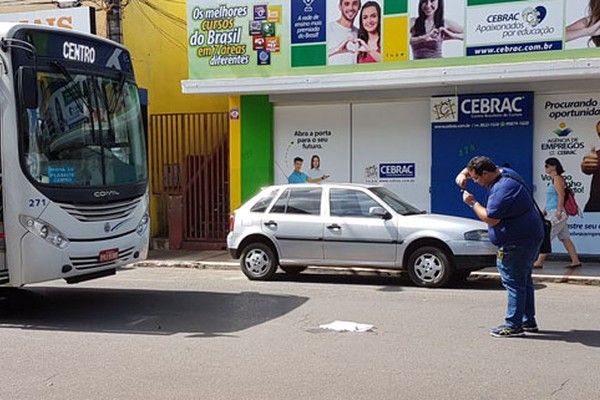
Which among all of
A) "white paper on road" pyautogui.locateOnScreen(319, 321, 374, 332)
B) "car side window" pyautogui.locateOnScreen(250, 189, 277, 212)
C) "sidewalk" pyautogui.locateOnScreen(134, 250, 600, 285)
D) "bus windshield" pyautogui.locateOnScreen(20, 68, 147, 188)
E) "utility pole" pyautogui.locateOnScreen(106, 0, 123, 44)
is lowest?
"sidewalk" pyautogui.locateOnScreen(134, 250, 600, 285)

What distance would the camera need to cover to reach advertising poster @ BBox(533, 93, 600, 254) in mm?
13164

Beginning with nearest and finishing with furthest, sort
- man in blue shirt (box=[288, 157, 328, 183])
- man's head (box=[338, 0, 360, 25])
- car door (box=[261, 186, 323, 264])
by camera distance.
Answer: car door (box=[261, 186, 323, 264]) < man's head (box=[338, 0, 360, 25]) < man in blue shirt (box=[288, 157, 328, 183])

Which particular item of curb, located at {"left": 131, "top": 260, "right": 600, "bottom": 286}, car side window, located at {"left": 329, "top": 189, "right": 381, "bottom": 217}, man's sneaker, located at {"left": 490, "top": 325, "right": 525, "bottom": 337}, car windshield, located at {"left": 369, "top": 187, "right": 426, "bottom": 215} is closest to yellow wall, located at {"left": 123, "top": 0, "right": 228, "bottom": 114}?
curb, located at {"left": 131, "top": 260, "right": 600, "bottom": 286}

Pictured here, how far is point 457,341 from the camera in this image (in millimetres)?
7012

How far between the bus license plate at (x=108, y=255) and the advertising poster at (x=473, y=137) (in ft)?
25.3

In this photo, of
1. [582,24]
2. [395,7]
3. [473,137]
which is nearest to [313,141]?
[395,7]

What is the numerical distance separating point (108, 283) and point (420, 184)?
6.71 metres

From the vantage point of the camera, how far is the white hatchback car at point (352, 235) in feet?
33.7

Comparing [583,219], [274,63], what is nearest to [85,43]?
[274,63]

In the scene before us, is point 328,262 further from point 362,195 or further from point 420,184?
point 420,184

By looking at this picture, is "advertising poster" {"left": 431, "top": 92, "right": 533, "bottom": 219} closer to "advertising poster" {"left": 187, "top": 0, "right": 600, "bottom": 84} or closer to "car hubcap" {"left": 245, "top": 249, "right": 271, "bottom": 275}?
"advertising poster" {"left": 187, "top": 0, "right": 600, "bottom": 84}

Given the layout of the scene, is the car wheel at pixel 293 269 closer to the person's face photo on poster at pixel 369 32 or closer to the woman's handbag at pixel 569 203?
Answer: the person's face photo on poster at pixel 369 32

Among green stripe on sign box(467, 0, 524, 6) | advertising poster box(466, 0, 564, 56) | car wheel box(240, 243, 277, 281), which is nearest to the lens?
car wheel box(240, 243, 277, 281)

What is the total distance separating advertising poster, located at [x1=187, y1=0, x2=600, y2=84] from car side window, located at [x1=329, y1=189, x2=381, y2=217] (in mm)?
3952
